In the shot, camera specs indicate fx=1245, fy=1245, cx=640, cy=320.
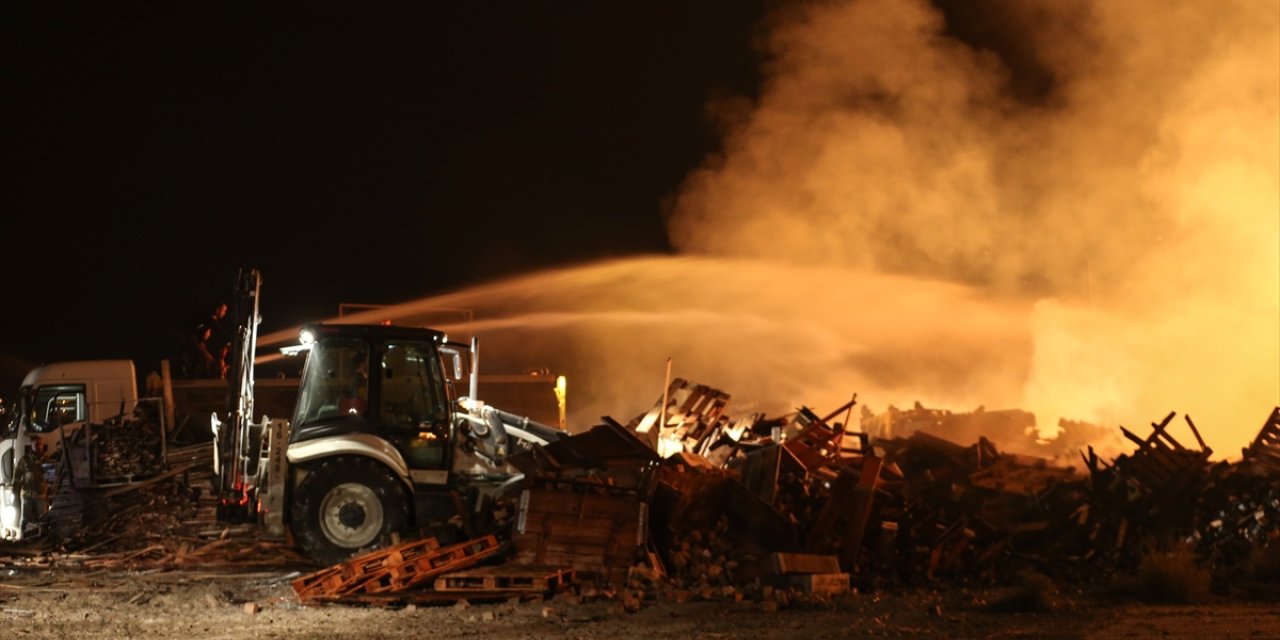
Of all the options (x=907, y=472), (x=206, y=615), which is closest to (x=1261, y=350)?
(x=907, y=472)

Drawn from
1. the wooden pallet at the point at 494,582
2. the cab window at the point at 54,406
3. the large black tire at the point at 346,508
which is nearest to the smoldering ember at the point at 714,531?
the wooden pallet at the point at 494,582

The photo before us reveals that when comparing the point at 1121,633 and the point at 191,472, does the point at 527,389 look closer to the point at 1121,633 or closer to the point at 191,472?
the point at 191,472

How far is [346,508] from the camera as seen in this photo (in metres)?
13.3

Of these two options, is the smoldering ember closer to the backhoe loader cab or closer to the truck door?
the backhoe loader cab

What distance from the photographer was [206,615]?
35.1ft

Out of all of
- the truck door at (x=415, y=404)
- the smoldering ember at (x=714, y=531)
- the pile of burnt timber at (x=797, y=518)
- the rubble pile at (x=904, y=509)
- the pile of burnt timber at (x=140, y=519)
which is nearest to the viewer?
the smoldering ember at (x=714, y=531)

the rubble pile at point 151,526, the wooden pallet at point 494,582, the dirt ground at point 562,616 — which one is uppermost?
the rubble pile at point 151,526

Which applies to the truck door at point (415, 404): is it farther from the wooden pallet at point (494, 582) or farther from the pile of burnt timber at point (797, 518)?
the wooden pallet at point (494, 582)

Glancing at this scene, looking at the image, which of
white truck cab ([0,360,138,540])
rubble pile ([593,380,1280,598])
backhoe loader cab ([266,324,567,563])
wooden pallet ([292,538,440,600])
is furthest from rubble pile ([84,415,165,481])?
rubble pile ([593,380,1280,598])

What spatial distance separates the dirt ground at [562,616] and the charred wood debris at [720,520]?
326 millimetres

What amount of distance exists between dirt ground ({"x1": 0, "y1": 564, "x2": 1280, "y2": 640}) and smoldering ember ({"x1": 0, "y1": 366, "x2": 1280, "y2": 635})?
0.10 metres

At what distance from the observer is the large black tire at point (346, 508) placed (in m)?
13.2

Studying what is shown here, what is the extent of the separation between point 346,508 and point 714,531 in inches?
155

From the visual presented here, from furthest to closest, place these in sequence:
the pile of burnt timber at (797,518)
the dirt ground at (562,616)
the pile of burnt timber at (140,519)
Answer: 1. the pile of burnt timber at (140,519)
2. the pile of burnt timber at (797,518)
3. the dirt ground at (562,616)
